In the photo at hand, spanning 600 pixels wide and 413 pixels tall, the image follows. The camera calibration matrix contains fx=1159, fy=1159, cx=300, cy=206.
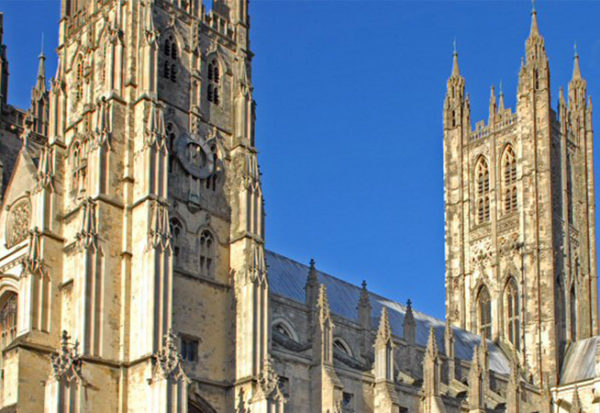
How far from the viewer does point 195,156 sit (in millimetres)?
46781

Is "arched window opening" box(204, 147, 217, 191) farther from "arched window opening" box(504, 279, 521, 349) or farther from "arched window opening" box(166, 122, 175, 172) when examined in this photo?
"arched window opening" box(504, 279, 521, 349)

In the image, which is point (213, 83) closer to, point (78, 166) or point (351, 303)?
point (78, 166)

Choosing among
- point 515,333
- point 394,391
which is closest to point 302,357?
point 394,391

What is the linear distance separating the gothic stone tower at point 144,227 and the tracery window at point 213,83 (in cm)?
6

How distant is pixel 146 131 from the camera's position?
145 ft

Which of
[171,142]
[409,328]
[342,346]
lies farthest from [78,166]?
[409,328]

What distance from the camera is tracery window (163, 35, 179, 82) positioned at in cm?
4734

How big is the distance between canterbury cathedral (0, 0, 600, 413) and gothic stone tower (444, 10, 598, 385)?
10008mm

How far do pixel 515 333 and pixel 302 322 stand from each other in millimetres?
23205

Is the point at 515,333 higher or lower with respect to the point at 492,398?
higher

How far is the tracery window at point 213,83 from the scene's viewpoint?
161 feet

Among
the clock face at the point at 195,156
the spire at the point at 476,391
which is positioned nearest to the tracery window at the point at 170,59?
the clock face at the point at 195,156

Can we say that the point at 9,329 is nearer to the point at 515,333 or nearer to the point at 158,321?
the point at 158,321

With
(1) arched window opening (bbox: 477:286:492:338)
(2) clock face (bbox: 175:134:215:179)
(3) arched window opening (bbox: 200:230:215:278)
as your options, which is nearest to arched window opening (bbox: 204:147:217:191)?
(2) clock face (bbox: 175:134:215:179)
